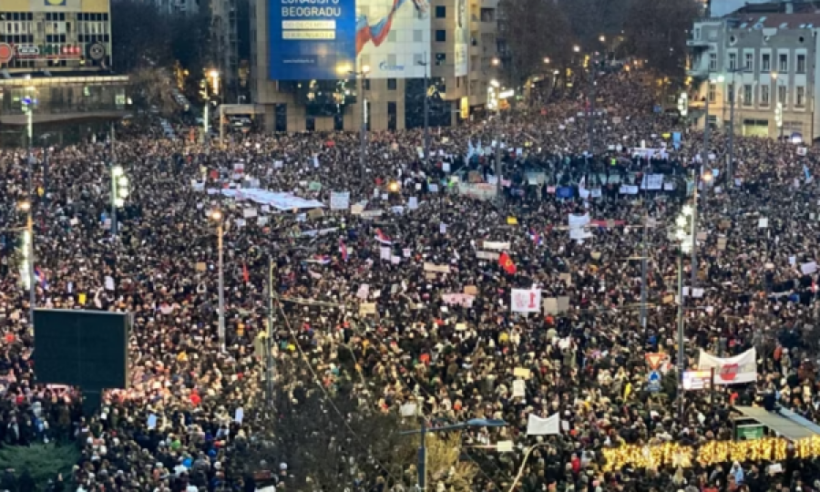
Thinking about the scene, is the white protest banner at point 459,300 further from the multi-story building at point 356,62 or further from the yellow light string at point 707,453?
the multi-story building at point 356,62

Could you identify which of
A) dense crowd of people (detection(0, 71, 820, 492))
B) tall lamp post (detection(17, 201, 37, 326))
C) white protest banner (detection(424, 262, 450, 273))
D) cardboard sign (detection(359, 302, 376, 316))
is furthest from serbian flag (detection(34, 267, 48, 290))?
white protest banner (detection(424, 262, 450, 273))

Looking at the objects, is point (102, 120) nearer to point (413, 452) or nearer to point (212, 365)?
point (212, 365)

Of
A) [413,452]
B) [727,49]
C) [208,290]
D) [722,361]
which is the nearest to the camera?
[413,452]

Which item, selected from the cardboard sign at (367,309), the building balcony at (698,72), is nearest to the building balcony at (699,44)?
the building balcony at (698,72)

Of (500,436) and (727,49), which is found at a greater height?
(727,49)

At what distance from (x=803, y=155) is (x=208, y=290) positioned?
1266 inches

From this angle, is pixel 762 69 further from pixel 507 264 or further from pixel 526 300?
pixel 526 300

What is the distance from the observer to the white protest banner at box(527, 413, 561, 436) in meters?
24.6

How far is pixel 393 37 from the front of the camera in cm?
9025

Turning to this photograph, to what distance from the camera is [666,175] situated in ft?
186

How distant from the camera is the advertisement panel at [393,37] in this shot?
89.4 m

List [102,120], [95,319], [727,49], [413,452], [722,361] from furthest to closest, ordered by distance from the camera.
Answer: [102,120], [727,49], [722,361], [95,319], [413,452]

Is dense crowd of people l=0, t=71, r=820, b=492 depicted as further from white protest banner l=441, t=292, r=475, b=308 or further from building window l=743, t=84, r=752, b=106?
building window l=743, t=84, r=752, b=106

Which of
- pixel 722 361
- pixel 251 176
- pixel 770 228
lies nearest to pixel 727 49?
pixel 251 176
